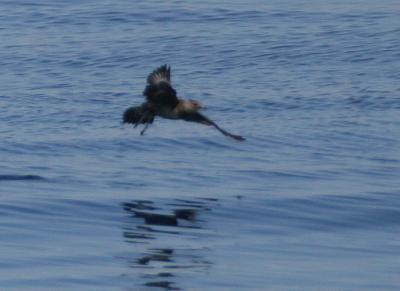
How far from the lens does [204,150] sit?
19891mm

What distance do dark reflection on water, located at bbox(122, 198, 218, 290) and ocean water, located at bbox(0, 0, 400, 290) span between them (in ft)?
0.09

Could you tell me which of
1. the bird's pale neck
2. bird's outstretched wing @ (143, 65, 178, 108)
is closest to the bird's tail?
bird's outstretched wing @ (143, 65, 178, 108)

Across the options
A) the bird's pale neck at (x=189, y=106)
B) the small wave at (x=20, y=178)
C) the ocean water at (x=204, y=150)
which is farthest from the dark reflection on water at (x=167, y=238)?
the small wave at (x=20, y=178)

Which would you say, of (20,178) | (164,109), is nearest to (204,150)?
(20,178)

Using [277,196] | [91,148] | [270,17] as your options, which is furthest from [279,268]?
[270,17]

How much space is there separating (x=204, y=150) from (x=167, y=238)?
17.5 feet

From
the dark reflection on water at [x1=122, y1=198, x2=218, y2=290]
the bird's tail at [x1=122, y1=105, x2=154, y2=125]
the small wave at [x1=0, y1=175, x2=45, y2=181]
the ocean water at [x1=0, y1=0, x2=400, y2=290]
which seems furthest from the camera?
the small wave at [x1=0, y1=175, x2=45, y2=181]

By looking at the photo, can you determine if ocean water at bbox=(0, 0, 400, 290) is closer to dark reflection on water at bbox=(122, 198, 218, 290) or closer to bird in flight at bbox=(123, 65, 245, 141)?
dark reflection on water at bbox=(122, 198, 218, 290)

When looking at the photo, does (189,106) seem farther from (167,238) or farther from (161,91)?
(167,238)

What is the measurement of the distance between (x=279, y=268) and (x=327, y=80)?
11.5 m

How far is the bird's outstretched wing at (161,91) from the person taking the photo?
48.3 feet

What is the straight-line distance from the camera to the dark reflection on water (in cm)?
1333

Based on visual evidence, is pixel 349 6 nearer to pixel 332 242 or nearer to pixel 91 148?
pixel 91 148

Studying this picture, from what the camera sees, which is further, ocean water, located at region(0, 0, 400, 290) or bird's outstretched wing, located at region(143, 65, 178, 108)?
bird's outstretched wing, located at region(143, 65, 178, 108)
